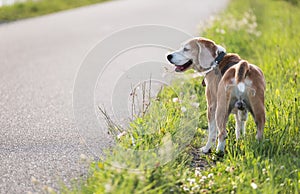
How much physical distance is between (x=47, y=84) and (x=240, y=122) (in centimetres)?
375

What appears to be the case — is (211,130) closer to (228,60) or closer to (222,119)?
(222,119)

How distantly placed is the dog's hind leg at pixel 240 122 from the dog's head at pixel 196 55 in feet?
1.66

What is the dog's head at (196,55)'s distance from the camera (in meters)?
5.34

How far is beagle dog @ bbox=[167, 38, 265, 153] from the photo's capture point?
15.6 feet

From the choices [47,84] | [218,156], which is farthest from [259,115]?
[47,84]

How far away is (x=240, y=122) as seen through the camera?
5.38m

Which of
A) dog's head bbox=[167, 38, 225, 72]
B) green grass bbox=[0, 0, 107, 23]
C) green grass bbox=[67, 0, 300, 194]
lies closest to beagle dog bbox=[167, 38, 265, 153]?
dog's head bbox=[167, 38, 225, 72]

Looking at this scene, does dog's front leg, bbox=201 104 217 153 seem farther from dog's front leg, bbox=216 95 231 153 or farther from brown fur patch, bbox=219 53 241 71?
brown fur patch, bbox=219 53 241 71

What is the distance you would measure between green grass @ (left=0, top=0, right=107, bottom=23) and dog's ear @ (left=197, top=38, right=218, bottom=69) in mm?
9455

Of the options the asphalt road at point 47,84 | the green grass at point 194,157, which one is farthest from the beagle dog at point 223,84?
the asphalt road at point 47,84

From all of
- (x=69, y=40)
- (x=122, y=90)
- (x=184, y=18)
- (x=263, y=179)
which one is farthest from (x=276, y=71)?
(x=184, y=18)

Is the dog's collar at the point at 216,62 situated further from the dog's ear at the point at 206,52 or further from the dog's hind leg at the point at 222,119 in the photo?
the dog's hind leg at the point at 222,119

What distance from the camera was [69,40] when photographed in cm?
1209

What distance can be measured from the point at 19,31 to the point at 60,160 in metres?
8.03
